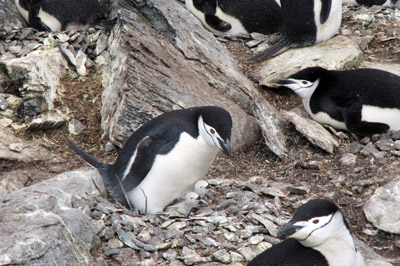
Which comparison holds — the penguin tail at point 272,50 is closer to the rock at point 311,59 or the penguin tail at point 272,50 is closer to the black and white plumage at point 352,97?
the rock at point 311,59

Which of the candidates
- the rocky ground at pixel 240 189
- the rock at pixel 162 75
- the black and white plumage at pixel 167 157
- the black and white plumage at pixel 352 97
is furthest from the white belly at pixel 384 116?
the black and white plumage at pixel 167 157

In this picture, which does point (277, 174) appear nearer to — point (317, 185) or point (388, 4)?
point (317, 185)

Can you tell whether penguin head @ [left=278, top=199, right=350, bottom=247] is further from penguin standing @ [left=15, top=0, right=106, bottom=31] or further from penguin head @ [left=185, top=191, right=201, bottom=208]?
penguin standing @ [left=15, top=0, right=106, bottom=31]

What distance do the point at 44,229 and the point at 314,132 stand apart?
299 centimetres

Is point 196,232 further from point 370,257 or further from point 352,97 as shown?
point 352,97

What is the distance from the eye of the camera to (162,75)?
5.27 meters

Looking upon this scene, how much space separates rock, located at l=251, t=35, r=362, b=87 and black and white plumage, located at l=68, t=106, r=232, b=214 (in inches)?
90.1

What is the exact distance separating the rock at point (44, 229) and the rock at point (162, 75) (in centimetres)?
152

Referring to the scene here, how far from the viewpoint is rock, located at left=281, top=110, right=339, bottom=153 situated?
5.20 metres

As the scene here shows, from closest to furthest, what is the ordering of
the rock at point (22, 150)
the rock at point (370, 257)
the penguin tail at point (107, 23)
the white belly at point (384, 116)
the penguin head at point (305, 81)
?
the rock at point (370, 257)
the rock at point (22, 150)
the white belly at point (384, 116)
the penguin head at point (305, 81)
the penguin tail at point (107, 23)

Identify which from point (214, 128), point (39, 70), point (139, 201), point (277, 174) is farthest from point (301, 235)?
point (39, 70)

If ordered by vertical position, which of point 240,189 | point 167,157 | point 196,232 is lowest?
point 240,189

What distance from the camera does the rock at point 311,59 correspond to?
6297 mm

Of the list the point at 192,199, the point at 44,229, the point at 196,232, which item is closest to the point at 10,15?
the point at 192,199
